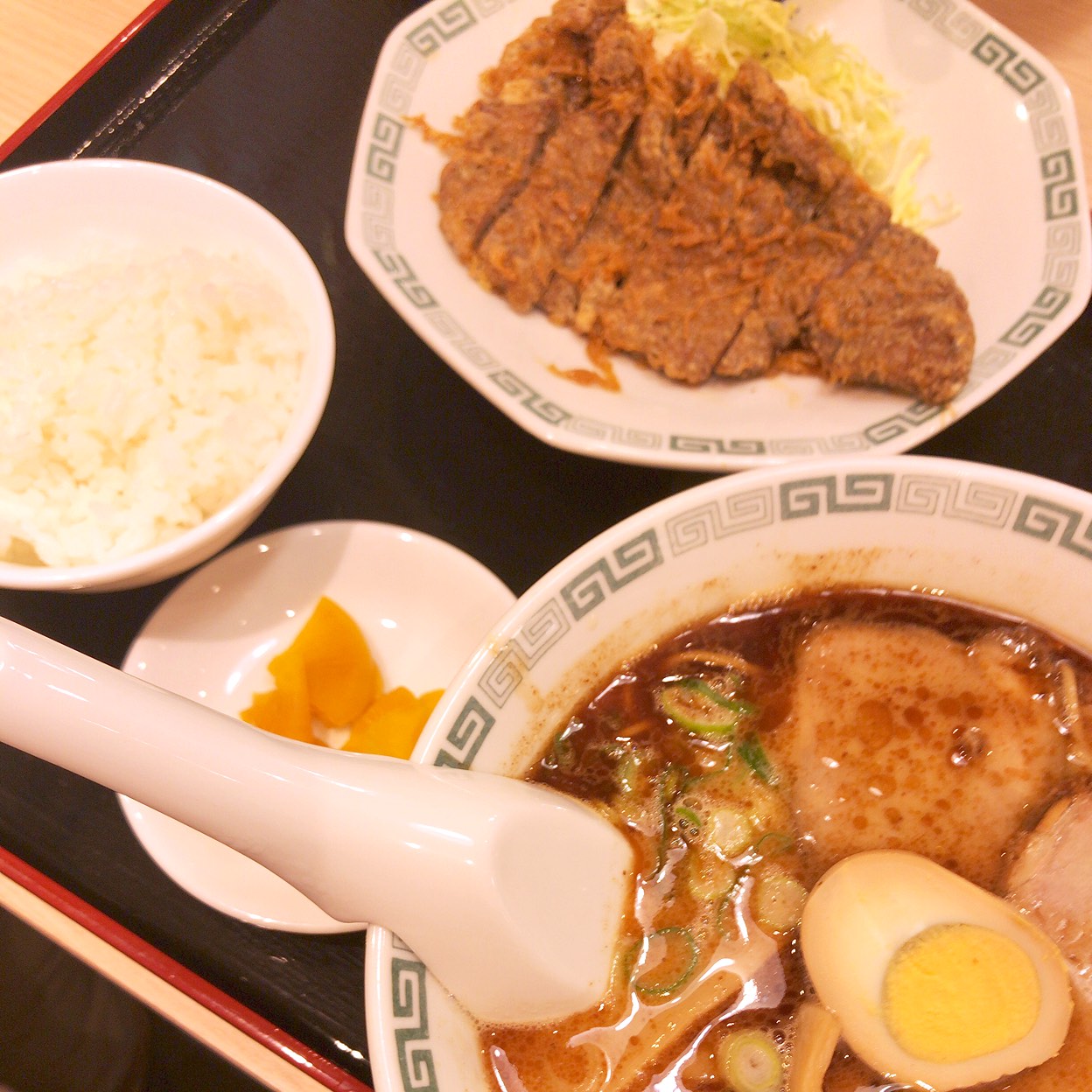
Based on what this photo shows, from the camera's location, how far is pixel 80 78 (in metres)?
1.92

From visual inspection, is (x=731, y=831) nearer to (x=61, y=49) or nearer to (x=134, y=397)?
(x=134, y=397)

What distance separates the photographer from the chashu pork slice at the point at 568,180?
5.77ft

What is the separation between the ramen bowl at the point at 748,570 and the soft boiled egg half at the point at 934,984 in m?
0.39

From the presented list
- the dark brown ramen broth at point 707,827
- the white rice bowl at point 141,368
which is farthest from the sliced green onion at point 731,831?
the white rice bowl at point 141,368

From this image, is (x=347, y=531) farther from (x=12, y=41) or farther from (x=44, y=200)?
(x=12, y=41)

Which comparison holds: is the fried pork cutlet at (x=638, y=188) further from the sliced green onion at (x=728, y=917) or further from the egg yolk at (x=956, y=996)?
the egg yolk at (x=956, y=996)

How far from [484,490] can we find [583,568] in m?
0.61

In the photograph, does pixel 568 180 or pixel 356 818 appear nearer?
pixel 356 818

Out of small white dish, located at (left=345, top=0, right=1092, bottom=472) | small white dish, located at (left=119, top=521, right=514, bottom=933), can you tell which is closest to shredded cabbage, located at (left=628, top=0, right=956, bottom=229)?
small white dish, located at (left=345, top=0, right=1092, bottom=472)

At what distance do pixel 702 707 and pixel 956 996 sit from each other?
1.38 feet

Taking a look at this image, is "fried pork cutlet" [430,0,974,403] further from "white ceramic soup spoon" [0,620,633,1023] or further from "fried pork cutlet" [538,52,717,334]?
"white ceramic soup spoon" [0,620,633,1023]

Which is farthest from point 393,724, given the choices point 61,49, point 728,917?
point 61,49

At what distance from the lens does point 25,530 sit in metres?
1.38

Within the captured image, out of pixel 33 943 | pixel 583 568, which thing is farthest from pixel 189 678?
pixel 583 568
